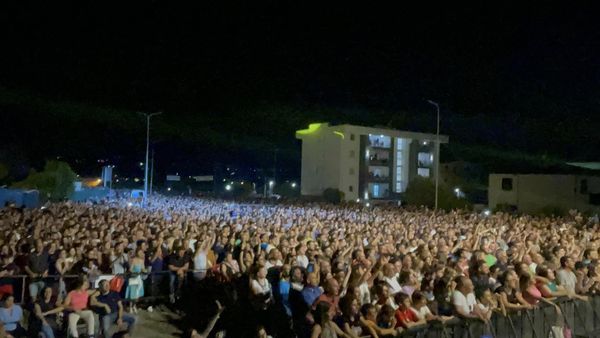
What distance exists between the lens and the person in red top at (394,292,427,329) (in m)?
5.77

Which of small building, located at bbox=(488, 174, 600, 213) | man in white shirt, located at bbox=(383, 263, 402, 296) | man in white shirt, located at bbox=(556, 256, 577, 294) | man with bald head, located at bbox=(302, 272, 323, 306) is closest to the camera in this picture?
man with bald head, located at bbox=(302, 272, 323, 306)

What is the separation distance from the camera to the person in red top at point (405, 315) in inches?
227

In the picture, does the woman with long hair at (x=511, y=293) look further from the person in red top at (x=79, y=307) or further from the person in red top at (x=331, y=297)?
the person in red top at (x=79, y=307)

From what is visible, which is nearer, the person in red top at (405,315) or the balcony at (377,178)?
the person in red top at (405,315)

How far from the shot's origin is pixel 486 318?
6227mm

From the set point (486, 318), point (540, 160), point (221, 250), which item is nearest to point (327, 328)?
point (486, 318)

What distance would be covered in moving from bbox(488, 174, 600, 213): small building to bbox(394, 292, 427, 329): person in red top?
33129 millimetres

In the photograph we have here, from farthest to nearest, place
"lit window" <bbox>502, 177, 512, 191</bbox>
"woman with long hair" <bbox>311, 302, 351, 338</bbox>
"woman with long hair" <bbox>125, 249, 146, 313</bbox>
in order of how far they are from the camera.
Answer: "lit window" <bbox>502, 177, 512, 191</bbox>
"woman with long hair" <bbox>125, 249, 146, 313</bbox>
"woman with long hair" <bbox>311, 302, 351, 338</bbox>

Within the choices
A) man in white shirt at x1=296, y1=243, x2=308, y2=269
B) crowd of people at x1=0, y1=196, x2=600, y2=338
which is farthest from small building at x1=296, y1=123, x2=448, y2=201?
man in white shirt at x1=296, y1=243, x2=308, y2=269

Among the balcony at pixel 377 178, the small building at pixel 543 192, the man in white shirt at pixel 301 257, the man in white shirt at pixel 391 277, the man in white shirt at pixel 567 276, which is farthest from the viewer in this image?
the balcony at pixel 377 178

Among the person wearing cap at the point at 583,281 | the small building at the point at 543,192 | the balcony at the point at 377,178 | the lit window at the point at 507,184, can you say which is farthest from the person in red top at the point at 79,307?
the balcony at the point at 377,178

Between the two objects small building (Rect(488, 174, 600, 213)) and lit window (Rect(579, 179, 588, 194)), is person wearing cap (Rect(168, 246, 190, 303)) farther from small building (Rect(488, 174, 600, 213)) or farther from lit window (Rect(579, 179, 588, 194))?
lit window (Rect(579, 179, 588, 194))

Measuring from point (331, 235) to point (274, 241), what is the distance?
6.73ft

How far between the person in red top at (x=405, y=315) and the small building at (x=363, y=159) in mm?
47177
